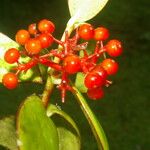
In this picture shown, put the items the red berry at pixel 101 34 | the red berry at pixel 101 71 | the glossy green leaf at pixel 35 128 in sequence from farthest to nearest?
the red berry at pixel 101 34 → the red berry at pixel 101 71 → the glossy green leaf at pixel 35 128

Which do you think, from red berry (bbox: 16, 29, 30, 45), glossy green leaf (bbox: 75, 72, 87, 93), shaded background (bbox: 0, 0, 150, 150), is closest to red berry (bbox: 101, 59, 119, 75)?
glossy green leaf (bbox: 75, 72, 87, 93)

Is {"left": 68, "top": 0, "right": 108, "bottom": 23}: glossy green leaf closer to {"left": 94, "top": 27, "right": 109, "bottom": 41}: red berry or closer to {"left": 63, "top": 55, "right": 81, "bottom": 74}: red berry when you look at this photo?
{"left": 94, "top": 27, "right": 109, "bottom": 41}: red berry

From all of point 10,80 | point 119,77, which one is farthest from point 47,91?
point 119,77

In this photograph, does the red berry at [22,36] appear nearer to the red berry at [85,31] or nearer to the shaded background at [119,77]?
the red berry at [85,31]

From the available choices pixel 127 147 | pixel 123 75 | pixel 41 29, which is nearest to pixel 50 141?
pixel 41 29

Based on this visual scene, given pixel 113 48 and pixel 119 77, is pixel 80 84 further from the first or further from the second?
pixel 119 77

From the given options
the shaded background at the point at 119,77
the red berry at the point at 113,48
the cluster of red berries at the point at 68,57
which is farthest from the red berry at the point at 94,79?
the shaded background at the point at 119,77

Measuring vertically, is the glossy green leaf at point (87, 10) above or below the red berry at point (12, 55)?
above
